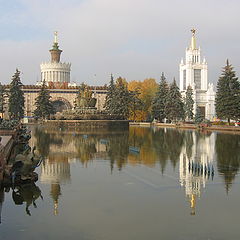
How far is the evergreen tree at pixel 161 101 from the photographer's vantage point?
2841 inches

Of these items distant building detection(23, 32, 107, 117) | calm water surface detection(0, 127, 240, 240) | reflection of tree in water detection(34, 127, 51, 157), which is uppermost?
distant building detection(23, 32, 107, 117)

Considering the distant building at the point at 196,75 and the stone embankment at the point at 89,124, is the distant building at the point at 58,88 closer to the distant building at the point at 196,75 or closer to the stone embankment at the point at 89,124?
the distant building at the point at 196,75

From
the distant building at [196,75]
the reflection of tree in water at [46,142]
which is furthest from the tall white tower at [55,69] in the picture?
the reflection of tree in water at [46,142]

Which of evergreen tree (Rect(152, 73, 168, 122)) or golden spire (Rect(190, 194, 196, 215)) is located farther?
evergreen tree (Rect(152, 73, 168, 122))

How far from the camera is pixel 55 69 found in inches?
4719

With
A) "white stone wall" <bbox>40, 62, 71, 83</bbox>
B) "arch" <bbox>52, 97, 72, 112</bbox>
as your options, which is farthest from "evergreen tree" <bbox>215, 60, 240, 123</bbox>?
"white stone wall" <bbox>40, 62, 71, 83</bbox>

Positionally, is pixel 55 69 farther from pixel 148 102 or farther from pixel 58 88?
pixel 148 102

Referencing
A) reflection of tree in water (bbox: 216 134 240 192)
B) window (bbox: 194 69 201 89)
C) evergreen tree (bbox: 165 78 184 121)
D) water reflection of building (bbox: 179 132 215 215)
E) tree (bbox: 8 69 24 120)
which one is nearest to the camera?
water reflection of building (bbox: 179 132 215 215)

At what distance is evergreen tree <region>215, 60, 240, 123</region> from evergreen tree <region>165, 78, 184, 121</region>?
1496 centimetres

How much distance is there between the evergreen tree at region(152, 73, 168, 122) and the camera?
237 feet

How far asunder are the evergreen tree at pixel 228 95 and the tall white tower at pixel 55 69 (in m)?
73.8

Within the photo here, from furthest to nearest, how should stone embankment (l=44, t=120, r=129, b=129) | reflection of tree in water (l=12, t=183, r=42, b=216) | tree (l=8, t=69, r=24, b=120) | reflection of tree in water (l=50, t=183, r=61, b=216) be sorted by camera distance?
tree (l=8, t=69, r=24, b=120) < stone embankment (l=44, t=120, r=129, b=129) < reflection of tree in water (l=12, t=183, r=42, b=216) < reflection of tree in water (l=50, t=183, r=61, b=216)

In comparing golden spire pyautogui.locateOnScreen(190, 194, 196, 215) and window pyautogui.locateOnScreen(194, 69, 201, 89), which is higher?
window pyautogui.locateOnScreen(194, 69, 201, 89)

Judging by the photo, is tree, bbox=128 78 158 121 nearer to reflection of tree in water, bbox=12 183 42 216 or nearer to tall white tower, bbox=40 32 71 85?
tall white tower, bbox=40 32 71 85
